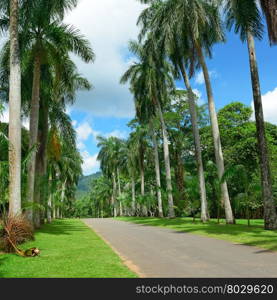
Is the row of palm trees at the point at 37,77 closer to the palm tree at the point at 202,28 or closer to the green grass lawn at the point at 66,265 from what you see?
the green grass lawn at the point at 66,265

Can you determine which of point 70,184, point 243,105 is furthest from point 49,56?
point 70,184

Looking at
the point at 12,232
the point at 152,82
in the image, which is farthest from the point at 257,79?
the point at 152,82

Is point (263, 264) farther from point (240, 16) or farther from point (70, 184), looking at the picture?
point (70, 184)

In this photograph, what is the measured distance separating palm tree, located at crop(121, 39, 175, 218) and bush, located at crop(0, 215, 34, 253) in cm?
2204

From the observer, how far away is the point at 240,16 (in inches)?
729

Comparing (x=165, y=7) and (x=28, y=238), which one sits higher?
(x=165, y=7)

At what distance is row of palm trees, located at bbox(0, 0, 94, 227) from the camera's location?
1477 cm

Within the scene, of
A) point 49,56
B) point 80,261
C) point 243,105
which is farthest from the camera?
point 243,105

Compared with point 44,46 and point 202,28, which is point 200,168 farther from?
point 44,46

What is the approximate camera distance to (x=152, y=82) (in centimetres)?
3603

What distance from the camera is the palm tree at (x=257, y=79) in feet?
57.4

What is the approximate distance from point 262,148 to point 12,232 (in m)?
13.0

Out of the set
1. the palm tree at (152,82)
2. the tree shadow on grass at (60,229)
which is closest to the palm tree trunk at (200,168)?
the palm tree at (152,82)
